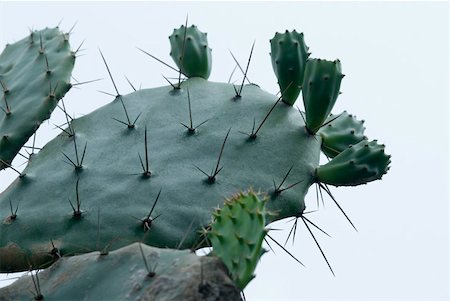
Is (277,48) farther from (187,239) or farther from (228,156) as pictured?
(187,239)

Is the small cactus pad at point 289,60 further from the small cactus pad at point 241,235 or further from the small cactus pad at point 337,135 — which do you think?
the small cactus pad at point 241,235

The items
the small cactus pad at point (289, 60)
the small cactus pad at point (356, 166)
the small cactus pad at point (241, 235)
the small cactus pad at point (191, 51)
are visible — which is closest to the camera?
Answer: the small cactus pad at point (241, 235)

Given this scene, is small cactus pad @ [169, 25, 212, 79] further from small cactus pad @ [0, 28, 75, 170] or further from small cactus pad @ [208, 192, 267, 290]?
small cactus pad @ [208, 192, 267, 290]

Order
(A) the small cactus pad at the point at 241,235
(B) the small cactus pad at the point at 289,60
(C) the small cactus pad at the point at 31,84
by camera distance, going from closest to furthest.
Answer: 1. (A) the small cactus pad at the point at 241,235
2. (B) the small cactus pad at the point at 289,60
3. (C) the small cactus pad at the point at 31,84

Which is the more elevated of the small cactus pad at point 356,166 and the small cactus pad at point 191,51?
the small cactus pad at point 191,51

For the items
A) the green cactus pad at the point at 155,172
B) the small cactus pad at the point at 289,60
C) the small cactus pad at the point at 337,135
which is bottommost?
the green cactus pad at the point at 155,172

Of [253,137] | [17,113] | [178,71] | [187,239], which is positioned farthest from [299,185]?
[17,113]

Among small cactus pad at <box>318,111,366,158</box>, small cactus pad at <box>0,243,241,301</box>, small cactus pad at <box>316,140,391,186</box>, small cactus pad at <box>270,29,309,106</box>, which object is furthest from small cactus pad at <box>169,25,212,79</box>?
small cactus pad at <box>0,243,241,301</box>

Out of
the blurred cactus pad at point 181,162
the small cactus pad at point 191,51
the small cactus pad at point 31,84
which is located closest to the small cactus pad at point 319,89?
the blurred cactus pad at point 181,162
